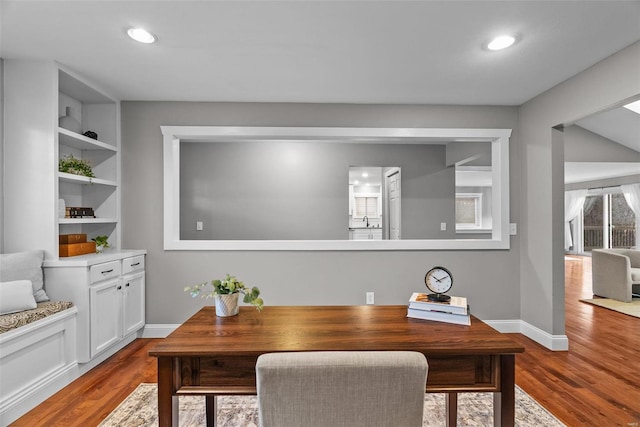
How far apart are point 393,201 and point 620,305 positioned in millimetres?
3422

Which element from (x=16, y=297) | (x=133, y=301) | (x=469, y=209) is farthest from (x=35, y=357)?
(x=469, y=209)

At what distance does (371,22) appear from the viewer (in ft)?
6.88

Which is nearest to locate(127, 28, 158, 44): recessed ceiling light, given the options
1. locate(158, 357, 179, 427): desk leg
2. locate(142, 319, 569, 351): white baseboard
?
locate(158, 357, 179, 427): desk leg

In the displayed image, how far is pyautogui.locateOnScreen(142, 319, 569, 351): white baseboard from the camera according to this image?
3.20 metres

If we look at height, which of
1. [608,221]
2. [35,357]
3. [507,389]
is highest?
[608,221]

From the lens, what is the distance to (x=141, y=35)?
2246 mm

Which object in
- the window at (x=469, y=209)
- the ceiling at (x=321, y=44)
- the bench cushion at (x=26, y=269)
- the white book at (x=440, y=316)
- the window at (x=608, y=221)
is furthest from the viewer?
the window at (x=469, y=209)

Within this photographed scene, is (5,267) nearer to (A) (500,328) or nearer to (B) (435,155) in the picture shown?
(A) (500,328)

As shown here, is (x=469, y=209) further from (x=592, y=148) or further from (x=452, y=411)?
(x=452, y=411)

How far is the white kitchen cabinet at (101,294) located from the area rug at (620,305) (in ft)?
18.8

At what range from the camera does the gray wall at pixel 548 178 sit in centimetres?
266

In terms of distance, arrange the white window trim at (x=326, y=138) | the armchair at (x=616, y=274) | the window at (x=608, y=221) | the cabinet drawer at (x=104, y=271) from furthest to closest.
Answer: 1. the window at (x=608, y=221)
2. the armchair at (x=616, y=274)
3. the white window trim at (x=326, y=138)
4. the cabinet drawer at (x=104, y=271)

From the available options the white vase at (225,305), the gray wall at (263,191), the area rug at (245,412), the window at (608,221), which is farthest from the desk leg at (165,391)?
the window at (608,221)

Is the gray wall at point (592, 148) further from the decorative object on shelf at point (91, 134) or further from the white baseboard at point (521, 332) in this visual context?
the decorative object on shelf at point (91, 134)
